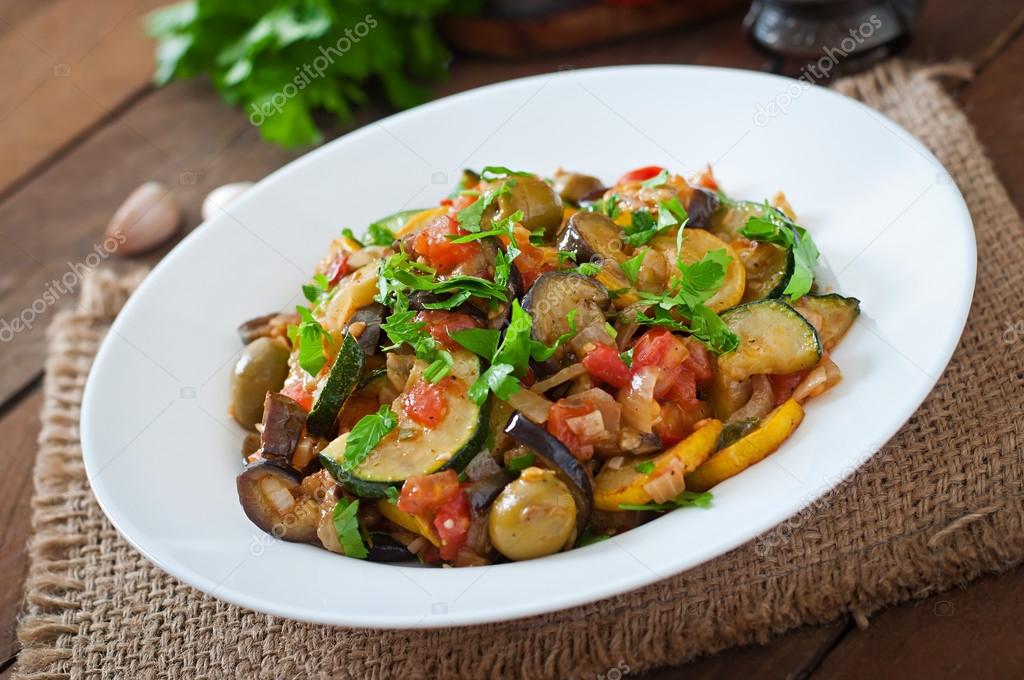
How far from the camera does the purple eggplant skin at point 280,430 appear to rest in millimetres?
3377

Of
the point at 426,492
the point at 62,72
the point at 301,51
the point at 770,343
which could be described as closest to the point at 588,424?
the point at 426,492

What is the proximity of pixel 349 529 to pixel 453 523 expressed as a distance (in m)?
0.35

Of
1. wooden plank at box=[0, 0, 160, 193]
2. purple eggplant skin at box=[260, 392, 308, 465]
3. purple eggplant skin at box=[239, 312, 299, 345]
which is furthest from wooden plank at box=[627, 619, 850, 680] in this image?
wooden plank at box=[0, 0, 160, 193]

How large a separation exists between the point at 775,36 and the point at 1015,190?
1548mm

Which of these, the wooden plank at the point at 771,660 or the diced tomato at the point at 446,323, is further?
the diced tomato at the point at 446,323

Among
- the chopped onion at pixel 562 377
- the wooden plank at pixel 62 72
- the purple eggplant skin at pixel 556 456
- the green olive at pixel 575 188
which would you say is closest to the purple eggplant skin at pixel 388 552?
the purple eggplant skin at pixel 556 456

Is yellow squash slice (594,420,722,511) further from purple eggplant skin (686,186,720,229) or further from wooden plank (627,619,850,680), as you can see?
purple eggplant skin (686,186,720,229)

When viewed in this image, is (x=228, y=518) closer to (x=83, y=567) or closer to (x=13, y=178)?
(x=83, y=567)

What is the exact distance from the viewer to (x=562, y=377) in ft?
10.6

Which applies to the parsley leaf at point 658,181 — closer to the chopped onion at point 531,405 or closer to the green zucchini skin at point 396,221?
the green zucchini skin at point 396,221

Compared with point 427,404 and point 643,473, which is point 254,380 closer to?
point 427,404

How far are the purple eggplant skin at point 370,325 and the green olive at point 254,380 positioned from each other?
0.40 metres

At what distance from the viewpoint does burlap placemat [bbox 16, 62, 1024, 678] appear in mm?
3059

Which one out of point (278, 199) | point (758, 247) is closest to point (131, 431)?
point (278, 199)
